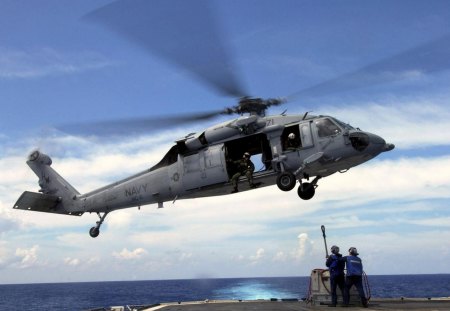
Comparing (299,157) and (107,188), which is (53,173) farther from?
(299,157)

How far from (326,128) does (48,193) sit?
14990 mm

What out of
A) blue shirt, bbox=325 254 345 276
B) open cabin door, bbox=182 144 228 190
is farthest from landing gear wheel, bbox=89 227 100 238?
blue shirt, bbox=325 254 345 276

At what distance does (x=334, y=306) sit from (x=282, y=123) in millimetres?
7274

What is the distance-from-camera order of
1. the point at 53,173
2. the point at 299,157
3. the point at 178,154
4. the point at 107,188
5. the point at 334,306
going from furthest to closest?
the point at 53,173 < the point at 107,188 < the point at 178,154 < the point at 299,157 < the point at 334,306

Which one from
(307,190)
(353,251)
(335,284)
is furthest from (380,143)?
(335,284)

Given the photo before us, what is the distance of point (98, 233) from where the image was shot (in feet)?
71.3

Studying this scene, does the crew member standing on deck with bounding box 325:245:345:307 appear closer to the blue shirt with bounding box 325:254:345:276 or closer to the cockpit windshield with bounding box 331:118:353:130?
the blue shirt with bounding box 325:254:345:276

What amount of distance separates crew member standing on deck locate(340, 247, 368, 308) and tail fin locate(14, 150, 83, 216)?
1376 centimetres

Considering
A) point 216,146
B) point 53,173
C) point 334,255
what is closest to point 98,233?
point 53,173

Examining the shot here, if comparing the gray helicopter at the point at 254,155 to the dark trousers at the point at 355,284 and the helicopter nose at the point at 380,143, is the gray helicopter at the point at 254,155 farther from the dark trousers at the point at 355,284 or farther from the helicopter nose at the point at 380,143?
the dark trousers at the point at 355,284

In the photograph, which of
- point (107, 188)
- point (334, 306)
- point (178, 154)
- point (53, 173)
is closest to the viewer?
point (334, 306)

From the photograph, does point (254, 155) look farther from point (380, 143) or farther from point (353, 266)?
point (353, 266)

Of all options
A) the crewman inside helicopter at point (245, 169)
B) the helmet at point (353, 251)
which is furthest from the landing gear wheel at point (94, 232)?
the helmet at point (353, 251)

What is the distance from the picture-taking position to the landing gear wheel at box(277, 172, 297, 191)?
17705mm
